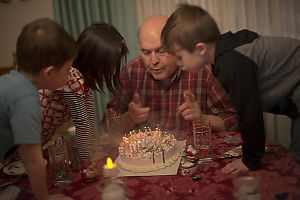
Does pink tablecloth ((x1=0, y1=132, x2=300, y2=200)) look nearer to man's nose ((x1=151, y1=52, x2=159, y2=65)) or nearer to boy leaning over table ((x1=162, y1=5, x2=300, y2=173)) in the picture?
boy leaning over table ((x1=162, y1=5, x2=300, y2=173))

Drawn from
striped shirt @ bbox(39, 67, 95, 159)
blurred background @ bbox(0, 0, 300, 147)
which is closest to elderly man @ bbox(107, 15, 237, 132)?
striped shirt @ bbox(39, 67, 95, 159)

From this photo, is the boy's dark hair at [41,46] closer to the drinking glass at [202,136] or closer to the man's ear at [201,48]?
the man's ear at [201,48]

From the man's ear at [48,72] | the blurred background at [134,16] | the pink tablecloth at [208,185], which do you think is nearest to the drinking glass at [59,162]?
the pink tablecloth at [208,185]

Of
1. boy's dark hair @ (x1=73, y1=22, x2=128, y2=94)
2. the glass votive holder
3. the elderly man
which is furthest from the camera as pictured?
the elderly man

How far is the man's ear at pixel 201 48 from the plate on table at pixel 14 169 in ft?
3.16

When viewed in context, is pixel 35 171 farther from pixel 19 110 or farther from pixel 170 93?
pixel 170 93

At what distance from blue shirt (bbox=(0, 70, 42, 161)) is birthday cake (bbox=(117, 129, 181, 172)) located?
16.9 inches

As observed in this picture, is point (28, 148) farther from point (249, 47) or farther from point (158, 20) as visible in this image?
point (158, 20)

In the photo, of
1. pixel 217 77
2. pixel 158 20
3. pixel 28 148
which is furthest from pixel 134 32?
pixel 28 148

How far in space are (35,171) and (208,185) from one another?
0.65 metres

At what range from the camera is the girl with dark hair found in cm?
163

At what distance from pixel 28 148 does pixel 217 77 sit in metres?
0.85

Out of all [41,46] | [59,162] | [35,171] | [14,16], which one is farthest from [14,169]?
[14,16]

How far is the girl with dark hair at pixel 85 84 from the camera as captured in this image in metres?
1.63
